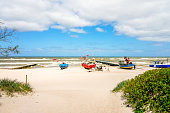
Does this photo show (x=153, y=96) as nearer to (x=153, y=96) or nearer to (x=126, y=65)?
(x=153, y=96)

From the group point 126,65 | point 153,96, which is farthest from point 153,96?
point 126,65

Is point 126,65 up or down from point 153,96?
down

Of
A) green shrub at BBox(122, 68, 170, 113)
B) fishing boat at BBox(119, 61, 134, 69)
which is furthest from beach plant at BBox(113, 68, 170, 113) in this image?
fishing boat at BBox(119, 61, 134, 69)

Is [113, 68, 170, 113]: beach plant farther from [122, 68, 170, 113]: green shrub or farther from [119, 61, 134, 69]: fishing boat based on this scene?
[119, 61, 134, 69]: fishing boat

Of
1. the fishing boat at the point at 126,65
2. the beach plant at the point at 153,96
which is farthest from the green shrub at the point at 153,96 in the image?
the fishing boat at the point at 126,65

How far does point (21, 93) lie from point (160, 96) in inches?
353

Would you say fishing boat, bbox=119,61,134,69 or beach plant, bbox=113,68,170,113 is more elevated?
beach plant, bbox=113,68,170,113

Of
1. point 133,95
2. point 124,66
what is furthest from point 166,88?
point 124,66

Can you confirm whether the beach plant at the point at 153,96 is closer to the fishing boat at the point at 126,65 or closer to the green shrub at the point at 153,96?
the green shrub at the point at 153,96

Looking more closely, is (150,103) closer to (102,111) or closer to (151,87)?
(151,87)

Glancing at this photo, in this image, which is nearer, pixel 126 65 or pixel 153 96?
pixel 153 96

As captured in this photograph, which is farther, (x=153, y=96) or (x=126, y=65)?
(x=126, y=65)

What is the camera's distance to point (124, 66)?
41.5 meters

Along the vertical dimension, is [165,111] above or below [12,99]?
above
